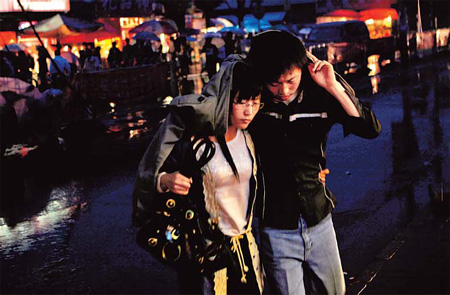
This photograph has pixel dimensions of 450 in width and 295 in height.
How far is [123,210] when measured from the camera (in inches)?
354

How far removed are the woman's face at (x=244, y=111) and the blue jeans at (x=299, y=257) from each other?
58cm

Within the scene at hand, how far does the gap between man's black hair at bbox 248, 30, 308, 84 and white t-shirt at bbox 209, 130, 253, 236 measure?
34 centimetres

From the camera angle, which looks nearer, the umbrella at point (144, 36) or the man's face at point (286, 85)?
the man's face at point (286, 85)

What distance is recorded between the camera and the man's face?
10.7 feet

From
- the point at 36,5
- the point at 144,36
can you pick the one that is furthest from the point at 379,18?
the point at 36,5

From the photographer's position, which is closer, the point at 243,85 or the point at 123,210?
the point at 243,85

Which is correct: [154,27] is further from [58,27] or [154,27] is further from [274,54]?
[274,54]

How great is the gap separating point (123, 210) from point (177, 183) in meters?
6.03

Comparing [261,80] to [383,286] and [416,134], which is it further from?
[416,134]

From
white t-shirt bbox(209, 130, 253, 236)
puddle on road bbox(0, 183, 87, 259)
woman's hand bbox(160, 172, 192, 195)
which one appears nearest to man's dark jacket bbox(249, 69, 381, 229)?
white t-shirt bbox(209, 130, 253, 236)

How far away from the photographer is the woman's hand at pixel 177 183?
122 inches

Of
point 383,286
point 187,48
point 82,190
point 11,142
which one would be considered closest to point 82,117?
point 11,142

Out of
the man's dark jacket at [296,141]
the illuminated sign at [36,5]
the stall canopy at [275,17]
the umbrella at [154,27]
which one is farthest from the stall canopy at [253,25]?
the man's dark jacket at [296,141]

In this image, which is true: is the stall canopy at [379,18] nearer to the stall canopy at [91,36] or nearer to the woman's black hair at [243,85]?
the stall canopy at [91,36]
